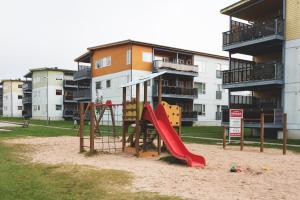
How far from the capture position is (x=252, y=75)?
28.0 metres

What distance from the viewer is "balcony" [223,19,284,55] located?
26.3m

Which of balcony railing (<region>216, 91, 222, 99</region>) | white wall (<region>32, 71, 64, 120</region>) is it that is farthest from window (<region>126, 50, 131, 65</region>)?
white wall (<region>32, 71, 64, 120</region>)

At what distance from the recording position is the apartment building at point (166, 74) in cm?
4525

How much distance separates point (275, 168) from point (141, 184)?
5.44 meters

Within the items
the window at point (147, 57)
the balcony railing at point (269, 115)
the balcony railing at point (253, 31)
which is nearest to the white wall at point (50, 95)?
the window at point (147, 57)

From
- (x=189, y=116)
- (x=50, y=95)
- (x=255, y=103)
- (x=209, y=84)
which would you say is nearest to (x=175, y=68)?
(x=189, y=116)

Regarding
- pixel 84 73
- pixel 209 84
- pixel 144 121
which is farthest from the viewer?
pixel 84 73

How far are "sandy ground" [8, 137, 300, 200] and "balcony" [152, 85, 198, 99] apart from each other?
29733mm

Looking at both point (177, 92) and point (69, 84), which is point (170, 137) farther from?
point (69, 84)

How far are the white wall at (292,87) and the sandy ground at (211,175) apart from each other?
1099cm

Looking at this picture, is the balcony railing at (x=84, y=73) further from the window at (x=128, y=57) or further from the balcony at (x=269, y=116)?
the balcony at (x=269, y=116)

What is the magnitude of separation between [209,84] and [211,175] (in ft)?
142

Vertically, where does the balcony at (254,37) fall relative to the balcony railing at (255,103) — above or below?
above

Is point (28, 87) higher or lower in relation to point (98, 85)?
higher
